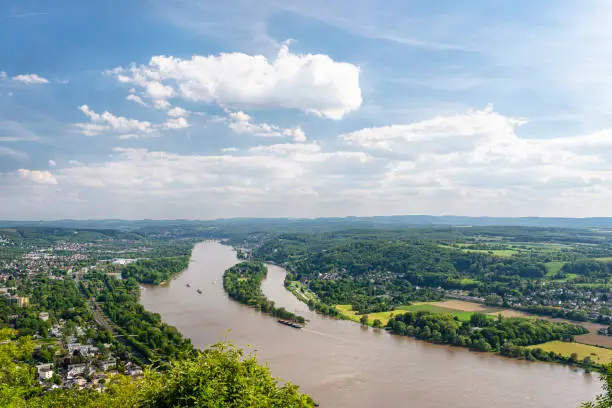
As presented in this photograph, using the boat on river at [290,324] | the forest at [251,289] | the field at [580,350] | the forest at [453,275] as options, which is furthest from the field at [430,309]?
the field at [580,350]

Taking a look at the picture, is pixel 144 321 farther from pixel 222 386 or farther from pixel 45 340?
pixel 222 386

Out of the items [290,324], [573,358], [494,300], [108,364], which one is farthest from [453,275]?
[108,364]

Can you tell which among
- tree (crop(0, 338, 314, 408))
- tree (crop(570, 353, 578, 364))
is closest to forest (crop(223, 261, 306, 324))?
tree (crop(570, 353, 578, 364))

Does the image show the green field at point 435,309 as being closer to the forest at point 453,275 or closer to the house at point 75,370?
the forest at point 453,275

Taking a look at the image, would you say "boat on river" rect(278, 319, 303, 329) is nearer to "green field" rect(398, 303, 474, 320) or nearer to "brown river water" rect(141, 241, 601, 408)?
"brown river water" rect(141, 241, 601, 408)

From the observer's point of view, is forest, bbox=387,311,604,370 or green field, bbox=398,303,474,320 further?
green field, bbox=398,303,474,320

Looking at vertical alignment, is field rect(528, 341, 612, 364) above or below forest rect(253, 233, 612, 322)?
below

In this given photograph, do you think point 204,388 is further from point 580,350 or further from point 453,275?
point 453,275

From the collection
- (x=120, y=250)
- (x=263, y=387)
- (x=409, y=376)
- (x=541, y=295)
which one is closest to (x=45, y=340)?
(x=409, y=376)
